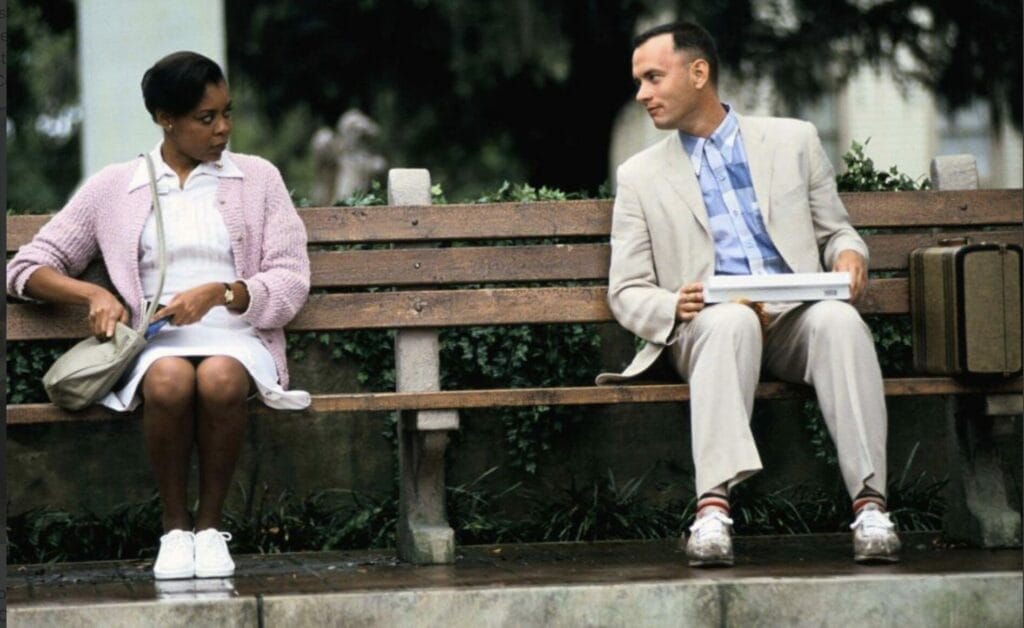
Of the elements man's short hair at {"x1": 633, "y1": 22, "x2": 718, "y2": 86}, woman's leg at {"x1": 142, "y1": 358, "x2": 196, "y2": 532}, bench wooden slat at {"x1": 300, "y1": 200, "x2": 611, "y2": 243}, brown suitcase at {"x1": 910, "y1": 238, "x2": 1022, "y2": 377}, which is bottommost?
woman's leg at {"x1": 142, "y1": 358, "x2": 196, "y2": 532}

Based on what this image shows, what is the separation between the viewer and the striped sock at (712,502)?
19.6 feet

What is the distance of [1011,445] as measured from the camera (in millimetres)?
7391

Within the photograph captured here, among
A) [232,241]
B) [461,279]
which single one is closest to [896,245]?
[461,279]

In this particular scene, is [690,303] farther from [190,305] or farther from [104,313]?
Answer: [104,313]

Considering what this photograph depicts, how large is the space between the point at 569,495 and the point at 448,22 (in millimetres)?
8792

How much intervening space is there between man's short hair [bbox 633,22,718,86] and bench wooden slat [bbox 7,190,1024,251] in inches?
20.6

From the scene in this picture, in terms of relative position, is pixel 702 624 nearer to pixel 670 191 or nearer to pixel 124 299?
pixel 670 191

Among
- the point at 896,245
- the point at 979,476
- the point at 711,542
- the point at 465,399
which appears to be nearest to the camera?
the point at 711,542

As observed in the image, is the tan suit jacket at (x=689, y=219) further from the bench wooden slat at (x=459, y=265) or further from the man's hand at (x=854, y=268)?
the bench wooden slat at (x=459, y=265)

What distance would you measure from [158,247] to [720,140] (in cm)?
175

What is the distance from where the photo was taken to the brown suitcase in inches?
253

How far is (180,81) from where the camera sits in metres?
6.38

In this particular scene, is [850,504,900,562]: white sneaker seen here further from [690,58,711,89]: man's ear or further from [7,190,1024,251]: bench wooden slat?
[690,58,711,89]: man's ear

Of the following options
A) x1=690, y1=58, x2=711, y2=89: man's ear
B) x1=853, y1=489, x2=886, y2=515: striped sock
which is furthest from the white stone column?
x1=853, y1=489, x2=886, y2=515: striped sock
